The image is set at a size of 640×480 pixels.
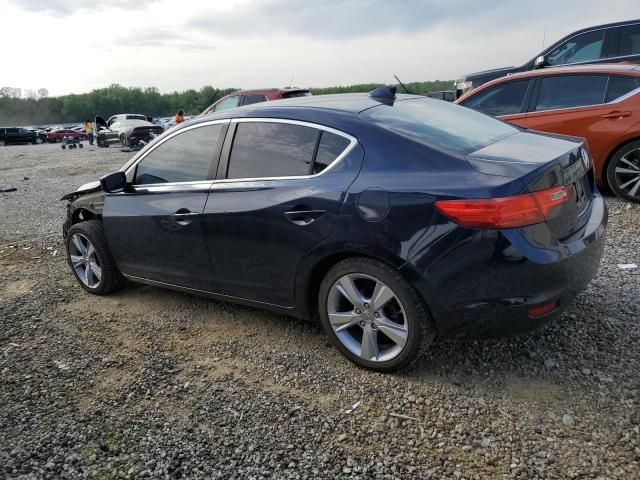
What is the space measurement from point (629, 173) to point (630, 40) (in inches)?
186

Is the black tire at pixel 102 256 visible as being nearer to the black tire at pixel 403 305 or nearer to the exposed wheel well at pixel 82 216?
the exposed wheel well at pixel 82 216

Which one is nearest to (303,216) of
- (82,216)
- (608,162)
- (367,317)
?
(367,317)

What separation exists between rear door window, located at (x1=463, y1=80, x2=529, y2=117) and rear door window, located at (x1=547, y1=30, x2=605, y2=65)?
→ 147 inches

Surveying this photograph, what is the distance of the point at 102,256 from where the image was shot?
442 cm

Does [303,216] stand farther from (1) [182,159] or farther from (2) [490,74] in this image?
(2) [490,74]

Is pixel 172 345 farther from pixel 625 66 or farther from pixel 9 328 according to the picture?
pixel 625 66

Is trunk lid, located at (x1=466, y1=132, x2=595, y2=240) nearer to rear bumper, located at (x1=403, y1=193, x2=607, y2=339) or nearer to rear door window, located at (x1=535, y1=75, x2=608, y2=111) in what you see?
rear bumper, located at (x1=403, y1=193, x2=607, y2=339)

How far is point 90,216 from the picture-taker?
15.3 feet

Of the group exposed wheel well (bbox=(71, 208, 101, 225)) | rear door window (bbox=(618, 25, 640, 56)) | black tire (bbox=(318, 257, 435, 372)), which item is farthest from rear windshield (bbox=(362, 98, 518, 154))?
rear door window (bbox=(618, 25, 640, 56))

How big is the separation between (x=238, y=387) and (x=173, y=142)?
Result: 192 cm

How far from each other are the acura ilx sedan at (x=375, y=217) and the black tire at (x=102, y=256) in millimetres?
553

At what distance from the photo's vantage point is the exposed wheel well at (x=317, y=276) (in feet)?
9.66

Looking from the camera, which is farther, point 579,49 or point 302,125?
point 579,49

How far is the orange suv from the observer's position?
5.83 metres
